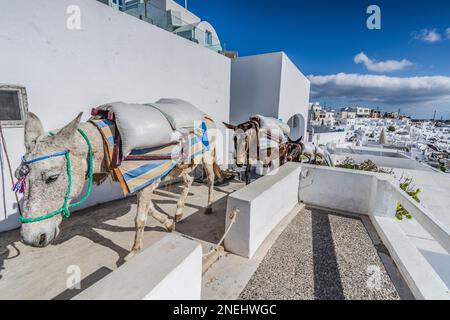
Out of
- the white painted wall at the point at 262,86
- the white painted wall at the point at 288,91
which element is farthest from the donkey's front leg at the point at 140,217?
the white painted wall at the point at 288,91

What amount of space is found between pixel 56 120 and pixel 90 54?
1.43 m

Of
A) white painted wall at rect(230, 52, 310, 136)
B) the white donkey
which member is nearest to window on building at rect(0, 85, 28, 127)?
the white donkey

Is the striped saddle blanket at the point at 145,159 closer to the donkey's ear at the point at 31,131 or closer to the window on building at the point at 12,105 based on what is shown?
the donkey's ear at the point at 31,131

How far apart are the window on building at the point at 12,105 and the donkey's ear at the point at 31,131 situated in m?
1.68

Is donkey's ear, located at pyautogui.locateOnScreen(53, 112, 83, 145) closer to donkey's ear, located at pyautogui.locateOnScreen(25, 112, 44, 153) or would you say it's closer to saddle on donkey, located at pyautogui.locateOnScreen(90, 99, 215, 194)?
donkey's ear, located at pyautogui.locateOnScreen(25, 112, 44, 153)

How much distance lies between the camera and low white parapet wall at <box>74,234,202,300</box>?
1250 millimetres

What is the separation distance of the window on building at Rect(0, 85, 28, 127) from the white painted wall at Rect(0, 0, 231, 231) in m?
0.11

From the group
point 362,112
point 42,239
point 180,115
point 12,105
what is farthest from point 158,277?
point 362,112

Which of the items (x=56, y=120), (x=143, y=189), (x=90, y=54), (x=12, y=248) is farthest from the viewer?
Answer: (x=90, y=54)
